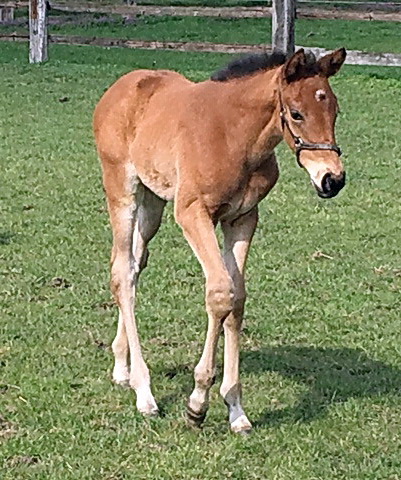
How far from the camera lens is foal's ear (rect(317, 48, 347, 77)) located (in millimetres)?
5004

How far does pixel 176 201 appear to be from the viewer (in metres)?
5.40

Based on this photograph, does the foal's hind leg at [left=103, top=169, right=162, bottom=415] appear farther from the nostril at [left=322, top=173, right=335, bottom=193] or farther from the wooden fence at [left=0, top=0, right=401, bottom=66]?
the wooden fence at [left=0, top=0, right=401, bottom=66]

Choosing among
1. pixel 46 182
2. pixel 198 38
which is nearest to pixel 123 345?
pixel 46 182

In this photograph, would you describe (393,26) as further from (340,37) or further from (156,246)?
(156,246)

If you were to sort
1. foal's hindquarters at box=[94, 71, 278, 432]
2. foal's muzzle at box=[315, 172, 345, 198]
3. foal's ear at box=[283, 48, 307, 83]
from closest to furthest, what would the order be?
A: foal's muzzle at box=[315, 172, 345, 198], foal's ear at box=[283, 48, 307, 83], foal's hindquarters at box=[94, 71, 278, 432]

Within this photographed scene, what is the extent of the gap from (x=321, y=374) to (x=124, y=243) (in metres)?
1.28

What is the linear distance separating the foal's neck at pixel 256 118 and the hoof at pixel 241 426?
120cm

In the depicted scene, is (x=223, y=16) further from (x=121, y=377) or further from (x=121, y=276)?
(x=121, y=377)

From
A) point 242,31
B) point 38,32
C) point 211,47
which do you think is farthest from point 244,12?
point 242,31

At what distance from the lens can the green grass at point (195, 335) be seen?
16.9 ft

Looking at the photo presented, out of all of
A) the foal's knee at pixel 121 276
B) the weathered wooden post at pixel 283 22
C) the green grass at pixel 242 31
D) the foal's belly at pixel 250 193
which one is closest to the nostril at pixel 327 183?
the foal's belly at pixel 250 193

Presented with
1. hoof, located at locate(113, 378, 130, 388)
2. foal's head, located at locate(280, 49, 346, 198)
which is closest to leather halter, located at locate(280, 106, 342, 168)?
foal's head, located at locate(280, 49, 346, 198)

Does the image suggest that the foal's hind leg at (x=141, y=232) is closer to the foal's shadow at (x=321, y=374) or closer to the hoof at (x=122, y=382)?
the hoof at (x=122, y=382)

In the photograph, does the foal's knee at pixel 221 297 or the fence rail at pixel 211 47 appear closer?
the foal's knee at pixel 221 297
